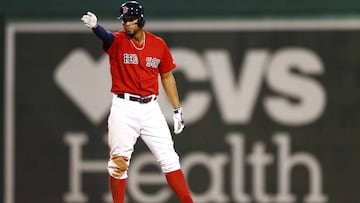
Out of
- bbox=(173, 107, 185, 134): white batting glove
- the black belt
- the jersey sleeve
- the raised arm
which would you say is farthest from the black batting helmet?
bbox=(173, 107, 185, 134): white batting glove

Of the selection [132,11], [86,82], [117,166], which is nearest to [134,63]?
[132,11]

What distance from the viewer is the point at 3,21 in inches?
395

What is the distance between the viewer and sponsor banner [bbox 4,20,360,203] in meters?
9.87

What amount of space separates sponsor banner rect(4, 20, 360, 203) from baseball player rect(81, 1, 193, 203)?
6.90ft

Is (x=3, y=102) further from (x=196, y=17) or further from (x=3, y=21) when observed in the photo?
(x=196, y=17)

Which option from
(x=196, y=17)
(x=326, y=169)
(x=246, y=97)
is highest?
(x=196, y=17)

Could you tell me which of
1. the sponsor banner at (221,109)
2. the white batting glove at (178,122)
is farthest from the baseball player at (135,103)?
the sponsor banner at (221,109)

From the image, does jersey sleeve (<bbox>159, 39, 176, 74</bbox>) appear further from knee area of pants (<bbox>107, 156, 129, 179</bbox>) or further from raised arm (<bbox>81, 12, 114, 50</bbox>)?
knee area of pants (<bbox>107, 156, 129, 179</bbox>)

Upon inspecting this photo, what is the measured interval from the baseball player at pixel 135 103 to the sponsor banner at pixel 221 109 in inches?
82.8

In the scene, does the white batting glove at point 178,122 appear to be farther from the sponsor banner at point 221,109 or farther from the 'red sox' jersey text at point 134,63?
the sponsor banner at point 221,109

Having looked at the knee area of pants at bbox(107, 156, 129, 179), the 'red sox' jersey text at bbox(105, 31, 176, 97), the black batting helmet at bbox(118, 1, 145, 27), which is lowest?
the knee area of pants at bbox(107, 156, 129, 179)

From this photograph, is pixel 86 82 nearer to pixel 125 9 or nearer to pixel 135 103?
pixel 135 103

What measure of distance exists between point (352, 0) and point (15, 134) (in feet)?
10.9

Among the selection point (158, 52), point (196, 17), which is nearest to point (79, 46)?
point (196, 17)
